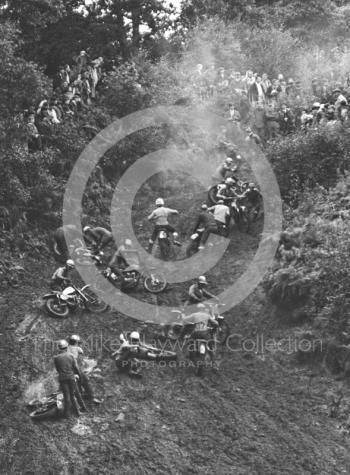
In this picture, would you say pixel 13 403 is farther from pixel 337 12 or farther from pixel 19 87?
pixel 337 12

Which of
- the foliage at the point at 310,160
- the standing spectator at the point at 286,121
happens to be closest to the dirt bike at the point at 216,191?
the foliage at the point at 310,160

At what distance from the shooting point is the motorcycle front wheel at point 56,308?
18.7 meters

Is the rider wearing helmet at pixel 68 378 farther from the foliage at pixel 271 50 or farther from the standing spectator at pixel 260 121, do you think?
the foliage at pixel 271 50

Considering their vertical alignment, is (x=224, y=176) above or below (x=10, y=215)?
above

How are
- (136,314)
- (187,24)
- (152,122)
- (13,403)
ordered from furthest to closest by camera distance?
(187,24)
(152,122)
(136,314)
(13,403)

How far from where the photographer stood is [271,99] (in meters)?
33.5

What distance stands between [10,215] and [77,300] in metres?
5.91

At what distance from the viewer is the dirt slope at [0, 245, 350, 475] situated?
1355 centimetres

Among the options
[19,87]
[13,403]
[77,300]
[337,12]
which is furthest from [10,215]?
[337,12]

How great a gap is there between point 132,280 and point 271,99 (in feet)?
53.1

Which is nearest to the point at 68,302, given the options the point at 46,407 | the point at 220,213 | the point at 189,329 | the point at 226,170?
the point at 189,329

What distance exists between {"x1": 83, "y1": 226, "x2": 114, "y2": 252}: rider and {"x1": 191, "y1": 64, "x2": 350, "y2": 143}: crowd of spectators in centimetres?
978

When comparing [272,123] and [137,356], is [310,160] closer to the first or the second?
[272,123]

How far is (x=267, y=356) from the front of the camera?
1845 cm
